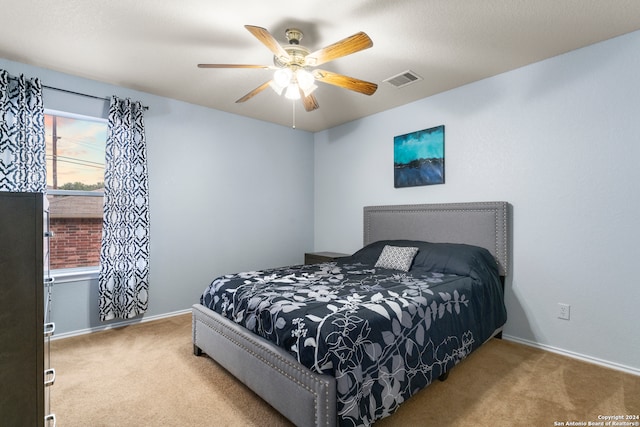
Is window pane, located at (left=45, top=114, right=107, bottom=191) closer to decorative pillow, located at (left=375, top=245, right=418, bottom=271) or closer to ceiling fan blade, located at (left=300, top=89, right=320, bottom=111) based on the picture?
ceiling fan blade, located at (left=300, top=89, right=320, bottom=111)

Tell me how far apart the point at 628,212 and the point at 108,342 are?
176 inches

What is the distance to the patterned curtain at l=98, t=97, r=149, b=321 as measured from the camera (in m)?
3.12

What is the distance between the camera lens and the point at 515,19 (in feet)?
7.12

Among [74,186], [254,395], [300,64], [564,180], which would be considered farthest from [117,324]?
[564,180]

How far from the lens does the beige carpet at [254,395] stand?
1.82 metres

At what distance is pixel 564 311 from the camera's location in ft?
8.73

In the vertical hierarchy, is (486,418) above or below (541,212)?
below

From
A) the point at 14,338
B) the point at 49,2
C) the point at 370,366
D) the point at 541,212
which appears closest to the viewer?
the point at 14,338

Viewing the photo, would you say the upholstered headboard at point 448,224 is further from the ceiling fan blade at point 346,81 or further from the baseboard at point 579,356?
the ceiling fan blade at point 346,81

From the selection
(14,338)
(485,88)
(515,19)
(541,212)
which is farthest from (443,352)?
(485,88)

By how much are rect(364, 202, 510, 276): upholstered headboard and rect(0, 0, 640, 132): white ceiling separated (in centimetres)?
131

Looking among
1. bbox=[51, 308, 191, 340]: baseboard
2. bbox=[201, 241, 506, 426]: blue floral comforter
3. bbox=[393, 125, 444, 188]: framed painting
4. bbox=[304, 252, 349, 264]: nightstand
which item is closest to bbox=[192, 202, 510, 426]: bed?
bbox=[201, 241, 506, 426]: blue floral comforter

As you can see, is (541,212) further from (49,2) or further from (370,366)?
(49,2)

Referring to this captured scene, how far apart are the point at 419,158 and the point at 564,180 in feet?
4.59
